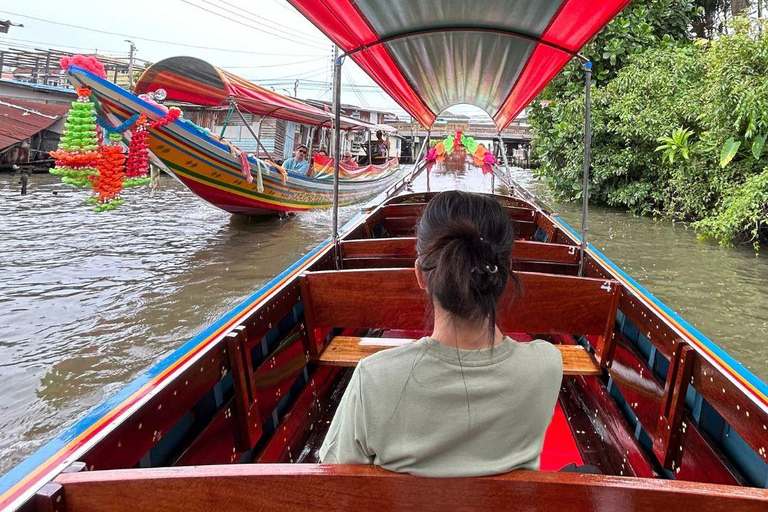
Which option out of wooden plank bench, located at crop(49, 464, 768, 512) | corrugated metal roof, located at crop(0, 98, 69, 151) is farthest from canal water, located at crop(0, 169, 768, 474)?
corrugated metal roof, located at crop(0, 98, 69, 151)

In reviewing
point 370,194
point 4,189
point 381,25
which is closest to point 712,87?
point 381,25

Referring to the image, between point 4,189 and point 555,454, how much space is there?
13.5 meters

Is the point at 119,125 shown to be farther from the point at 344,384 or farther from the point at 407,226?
the point at 344,384

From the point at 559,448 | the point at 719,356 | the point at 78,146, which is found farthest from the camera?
the point at 78,146

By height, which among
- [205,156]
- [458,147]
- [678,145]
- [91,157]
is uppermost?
[458,147]

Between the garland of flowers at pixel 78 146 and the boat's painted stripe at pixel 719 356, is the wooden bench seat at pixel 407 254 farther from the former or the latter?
the garland of flowers at pixel 78 146

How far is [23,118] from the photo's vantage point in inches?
586

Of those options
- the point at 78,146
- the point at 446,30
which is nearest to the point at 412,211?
the point at 446,30

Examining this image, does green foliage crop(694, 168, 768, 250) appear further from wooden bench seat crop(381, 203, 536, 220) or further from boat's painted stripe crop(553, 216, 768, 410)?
boat's painted stripe crop(553, 216, 768, 410)

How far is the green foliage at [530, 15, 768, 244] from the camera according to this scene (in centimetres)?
613

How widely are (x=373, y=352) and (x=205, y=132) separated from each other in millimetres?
6201

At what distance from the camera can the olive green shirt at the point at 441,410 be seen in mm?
917

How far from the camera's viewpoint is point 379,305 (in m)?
2.50

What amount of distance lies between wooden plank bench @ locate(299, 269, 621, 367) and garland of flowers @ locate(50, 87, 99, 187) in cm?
304
